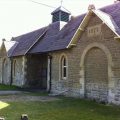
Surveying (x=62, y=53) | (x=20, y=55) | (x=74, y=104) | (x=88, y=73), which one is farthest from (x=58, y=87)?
(x=20, y=55)

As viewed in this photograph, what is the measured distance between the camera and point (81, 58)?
19.6 meters

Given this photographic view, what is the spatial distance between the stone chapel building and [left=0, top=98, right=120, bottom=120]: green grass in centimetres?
174

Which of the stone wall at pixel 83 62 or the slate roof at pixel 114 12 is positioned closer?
the stone wall at pixel 83 62

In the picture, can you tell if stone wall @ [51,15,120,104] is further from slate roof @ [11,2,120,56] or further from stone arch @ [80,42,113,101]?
slate roof @ [11,2,120,56]

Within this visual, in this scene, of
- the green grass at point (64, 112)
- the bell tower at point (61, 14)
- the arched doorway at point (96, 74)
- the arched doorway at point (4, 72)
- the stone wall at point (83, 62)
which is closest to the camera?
the green grass at point (64, 112)

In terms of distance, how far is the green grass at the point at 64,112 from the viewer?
500 inches

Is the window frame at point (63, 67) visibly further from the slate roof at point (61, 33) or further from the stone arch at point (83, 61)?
the stone arch at point (83, 61)

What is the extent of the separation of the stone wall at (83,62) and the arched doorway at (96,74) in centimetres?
12

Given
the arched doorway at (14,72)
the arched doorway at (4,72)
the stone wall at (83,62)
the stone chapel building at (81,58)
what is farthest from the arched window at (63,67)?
the arched doorway at (4,72)

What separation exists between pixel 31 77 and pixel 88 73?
1122 centimetres

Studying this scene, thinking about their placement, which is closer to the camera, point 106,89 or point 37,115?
point 37,115

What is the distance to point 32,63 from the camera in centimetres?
2933

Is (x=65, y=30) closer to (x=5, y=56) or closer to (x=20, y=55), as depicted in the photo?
(x=20, y=55)

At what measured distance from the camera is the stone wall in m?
16.6
